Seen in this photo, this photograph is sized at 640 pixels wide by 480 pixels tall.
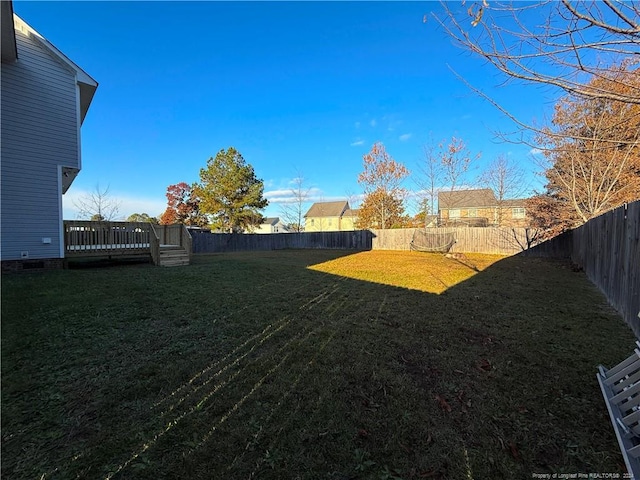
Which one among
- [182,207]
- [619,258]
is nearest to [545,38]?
[619,258]

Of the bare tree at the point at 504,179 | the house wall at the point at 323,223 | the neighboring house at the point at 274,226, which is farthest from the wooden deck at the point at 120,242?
the neighboring house at the point at 274,226

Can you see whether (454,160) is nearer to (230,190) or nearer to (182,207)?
(230,190)

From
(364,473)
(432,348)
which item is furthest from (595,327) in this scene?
(364,473)

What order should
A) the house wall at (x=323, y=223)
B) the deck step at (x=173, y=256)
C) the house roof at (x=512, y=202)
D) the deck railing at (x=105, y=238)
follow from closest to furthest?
the deck railing at (x=105, y=238) < the deck step at (x=173, y=256) < the house roof at (x=512, y=202) < the house wall at (x=323, y=223)

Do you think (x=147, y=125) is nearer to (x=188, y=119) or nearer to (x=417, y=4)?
(x=188, y=119)

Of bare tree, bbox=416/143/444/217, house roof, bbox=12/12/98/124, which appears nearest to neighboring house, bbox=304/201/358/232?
bare tree, bbox=416/143/444/217

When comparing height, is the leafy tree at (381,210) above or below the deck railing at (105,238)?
above

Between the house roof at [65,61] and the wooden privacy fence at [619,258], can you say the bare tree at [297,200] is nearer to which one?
the house roof at [65,61]

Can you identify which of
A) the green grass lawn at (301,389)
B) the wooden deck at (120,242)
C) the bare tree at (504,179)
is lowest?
the green grass lawn at (301,389)

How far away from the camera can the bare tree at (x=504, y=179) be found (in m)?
20.7

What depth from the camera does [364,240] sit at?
817 inches

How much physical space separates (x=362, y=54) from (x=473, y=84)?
831 cm

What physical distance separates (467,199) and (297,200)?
16618 millimetres

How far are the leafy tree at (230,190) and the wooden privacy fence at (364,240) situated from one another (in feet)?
15.1
